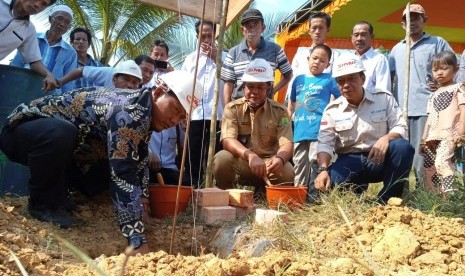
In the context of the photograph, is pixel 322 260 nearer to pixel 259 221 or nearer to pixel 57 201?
pixel 259 221

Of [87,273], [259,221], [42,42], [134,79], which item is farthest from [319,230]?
[42,42]

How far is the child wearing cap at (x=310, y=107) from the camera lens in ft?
14.3

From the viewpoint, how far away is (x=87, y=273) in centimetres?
214

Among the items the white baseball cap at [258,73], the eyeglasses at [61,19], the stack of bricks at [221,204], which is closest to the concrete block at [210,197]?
the stack of bricks at [221,204]

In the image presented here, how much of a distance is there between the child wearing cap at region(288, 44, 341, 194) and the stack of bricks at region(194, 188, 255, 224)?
2.80 ft

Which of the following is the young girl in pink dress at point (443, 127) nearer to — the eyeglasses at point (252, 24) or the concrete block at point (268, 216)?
the concrete block at point (268, 216)

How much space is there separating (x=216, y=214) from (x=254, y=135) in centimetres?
88

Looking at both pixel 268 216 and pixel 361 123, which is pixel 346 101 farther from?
pixel 268 216

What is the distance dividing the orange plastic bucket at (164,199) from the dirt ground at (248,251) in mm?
145

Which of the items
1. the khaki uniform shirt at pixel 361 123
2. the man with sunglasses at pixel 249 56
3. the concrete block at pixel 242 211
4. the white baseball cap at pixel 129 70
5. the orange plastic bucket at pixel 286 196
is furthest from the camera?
the man with sunglasses at pixel 249 56

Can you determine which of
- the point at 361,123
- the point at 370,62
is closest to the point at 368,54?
the point at 370,62

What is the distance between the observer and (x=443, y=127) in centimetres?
401

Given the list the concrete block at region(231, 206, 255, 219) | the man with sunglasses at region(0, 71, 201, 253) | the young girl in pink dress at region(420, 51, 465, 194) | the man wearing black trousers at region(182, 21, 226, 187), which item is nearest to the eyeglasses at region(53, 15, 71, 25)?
the man wearing black trousers at region(182, 21, 226, 187)

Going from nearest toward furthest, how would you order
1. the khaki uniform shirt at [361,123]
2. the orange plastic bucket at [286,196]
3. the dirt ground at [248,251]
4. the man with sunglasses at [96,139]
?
the dirt ground at [248,251], the man with sunglasses at [96,139], the orange plastic bucket at [286,196], the khaki uniform shirt at [361,123]
